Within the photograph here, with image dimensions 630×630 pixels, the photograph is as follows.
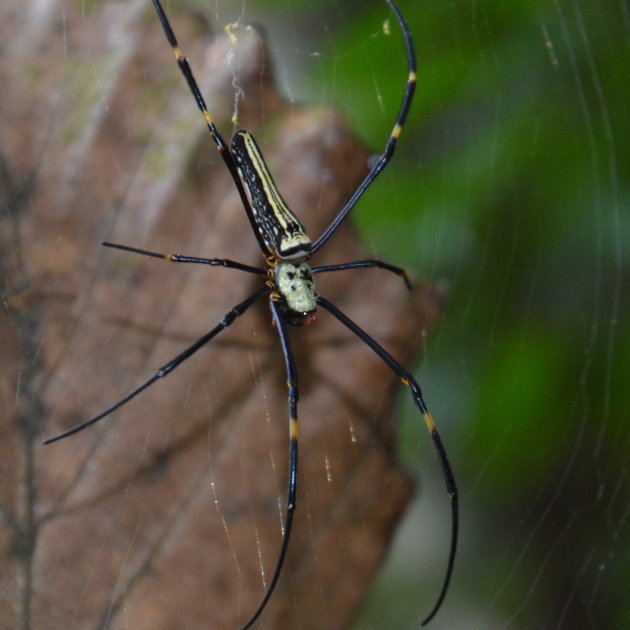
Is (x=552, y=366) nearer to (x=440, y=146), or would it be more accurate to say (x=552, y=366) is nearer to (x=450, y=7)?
(x=440, y=146)

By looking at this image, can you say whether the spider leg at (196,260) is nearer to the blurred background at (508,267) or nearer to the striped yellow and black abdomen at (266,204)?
the striped yellow and black abdomen at (266,204)

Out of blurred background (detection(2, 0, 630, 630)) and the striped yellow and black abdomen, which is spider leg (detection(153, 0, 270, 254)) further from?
blurred background (detection(2, 0, 630, 630))

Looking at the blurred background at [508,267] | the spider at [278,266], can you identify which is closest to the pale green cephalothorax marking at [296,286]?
the spider at [278,266]

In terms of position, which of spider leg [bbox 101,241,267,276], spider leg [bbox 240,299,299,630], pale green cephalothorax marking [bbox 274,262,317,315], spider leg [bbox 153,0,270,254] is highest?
spider leg [bbox 153,0,270,254]

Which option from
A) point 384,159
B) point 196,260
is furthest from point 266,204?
point 384,159

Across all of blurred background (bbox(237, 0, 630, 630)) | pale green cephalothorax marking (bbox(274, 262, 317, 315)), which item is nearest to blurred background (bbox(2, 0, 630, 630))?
blurred background (bbox(237, 0, 630, 630))

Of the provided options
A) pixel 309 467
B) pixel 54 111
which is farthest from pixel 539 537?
pixel 54 111
